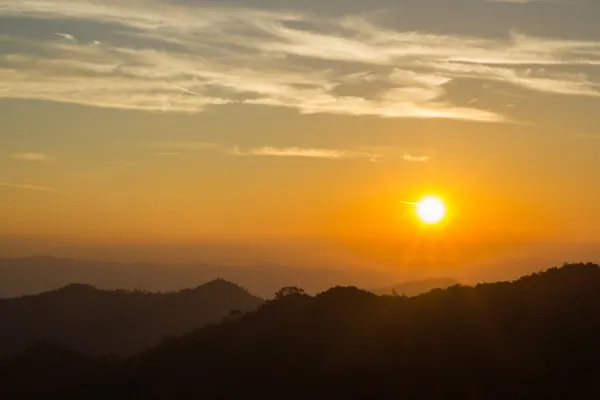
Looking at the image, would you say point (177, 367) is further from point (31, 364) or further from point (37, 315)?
point (37, 315)

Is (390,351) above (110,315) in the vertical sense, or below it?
below

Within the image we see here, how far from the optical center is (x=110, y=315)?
108688mm

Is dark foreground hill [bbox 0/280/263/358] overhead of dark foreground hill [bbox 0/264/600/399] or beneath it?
overhead

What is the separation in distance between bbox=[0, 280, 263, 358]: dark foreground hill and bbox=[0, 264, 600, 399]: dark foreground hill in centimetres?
4984

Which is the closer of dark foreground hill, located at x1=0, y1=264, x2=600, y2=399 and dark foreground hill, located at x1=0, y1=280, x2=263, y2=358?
dark foreground hill, located at x1=0, y1=264, x2=600, y2=399

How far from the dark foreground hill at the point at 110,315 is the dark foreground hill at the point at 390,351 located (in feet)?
164

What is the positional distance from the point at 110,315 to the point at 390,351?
77603mm

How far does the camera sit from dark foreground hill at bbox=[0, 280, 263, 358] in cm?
9900

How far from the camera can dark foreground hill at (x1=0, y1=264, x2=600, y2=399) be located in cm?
3488

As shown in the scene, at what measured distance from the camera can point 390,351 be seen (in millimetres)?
38562

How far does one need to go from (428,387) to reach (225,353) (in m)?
12.9

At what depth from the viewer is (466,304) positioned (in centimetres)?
4241

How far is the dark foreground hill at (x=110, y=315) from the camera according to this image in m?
99.0

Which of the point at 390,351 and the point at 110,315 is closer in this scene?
the point at 390,351
